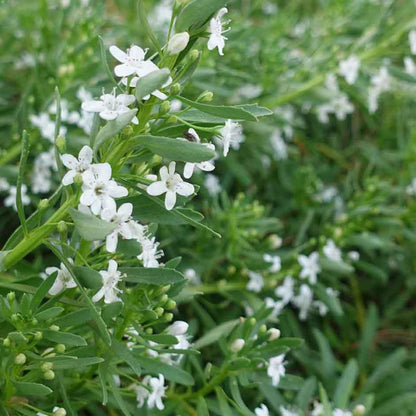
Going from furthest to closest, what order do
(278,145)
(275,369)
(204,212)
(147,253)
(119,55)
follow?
(278,145), (204,212), (275,369), (147,253), (119,55)

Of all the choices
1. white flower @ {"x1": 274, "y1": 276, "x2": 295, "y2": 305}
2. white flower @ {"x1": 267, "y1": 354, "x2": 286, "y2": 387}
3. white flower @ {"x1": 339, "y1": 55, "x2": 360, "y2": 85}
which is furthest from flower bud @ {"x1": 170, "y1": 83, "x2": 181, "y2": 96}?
white flower @ {"x1": 339, "y1": 55, "x2": 360, "y2": 85}

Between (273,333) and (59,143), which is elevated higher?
(59,143)

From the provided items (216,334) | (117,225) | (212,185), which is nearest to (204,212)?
(212,185)

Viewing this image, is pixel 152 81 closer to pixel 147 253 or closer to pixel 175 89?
pixel 175 89

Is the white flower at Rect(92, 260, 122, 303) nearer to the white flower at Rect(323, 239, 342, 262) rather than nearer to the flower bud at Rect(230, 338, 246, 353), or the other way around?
the flower bud at Rect(230, 338, 246, 353)

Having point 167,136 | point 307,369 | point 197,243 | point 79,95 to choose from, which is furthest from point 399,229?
point 167,136

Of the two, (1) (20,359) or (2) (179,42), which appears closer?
(2) (179,42)

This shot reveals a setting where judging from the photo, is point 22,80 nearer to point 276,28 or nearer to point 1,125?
point 1,125
